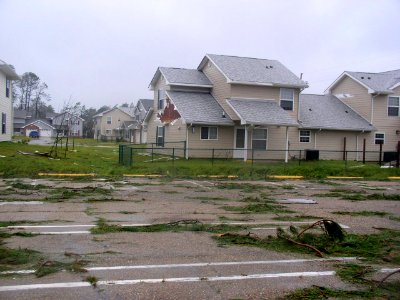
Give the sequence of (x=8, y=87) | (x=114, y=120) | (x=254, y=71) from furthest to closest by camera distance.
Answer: (x=114, y=120) < (x=8, y=87) < (x=254, y=71)

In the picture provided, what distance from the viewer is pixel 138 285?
5918mm

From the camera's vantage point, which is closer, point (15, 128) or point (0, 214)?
point (0, 214)

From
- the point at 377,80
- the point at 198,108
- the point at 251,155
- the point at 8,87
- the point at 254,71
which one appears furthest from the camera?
the point at 377,80

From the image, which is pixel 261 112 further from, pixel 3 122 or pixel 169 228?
pixel 169 228

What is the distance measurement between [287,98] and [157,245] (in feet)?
92.3

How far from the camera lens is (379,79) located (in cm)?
3931

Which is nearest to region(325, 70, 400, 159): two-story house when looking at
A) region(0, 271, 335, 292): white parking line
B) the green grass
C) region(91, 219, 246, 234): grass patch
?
the green grass

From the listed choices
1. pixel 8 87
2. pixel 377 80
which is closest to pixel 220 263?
pixel 8 87

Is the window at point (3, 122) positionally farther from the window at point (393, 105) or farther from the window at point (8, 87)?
the window at point (393, 105)

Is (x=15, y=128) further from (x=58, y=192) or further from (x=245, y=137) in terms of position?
(x=58, y=192)

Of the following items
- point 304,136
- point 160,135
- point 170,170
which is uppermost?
point 304,136

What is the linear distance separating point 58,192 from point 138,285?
1013 centimetres

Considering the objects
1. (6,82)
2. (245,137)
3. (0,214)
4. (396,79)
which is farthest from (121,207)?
(396,79)

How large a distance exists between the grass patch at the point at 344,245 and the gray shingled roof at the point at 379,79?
30416 millimetres
